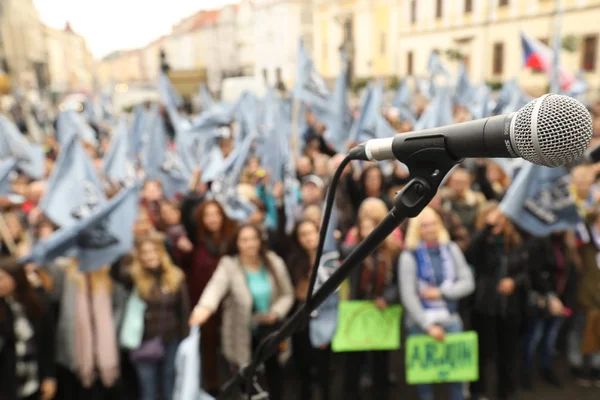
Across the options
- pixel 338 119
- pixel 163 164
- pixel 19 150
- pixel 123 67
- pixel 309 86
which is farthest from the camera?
pixel 123 67

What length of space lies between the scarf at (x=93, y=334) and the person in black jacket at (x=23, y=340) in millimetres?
185

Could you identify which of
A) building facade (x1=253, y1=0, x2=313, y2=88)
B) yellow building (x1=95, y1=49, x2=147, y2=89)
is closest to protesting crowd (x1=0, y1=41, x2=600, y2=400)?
building facade (x1=253, y1=0, x2=313, y2=88)

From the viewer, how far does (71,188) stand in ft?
12.7

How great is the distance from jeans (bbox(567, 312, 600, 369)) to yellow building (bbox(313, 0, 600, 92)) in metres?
16.9

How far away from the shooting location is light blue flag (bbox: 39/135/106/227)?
3738 mm

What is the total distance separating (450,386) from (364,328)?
2.99ft

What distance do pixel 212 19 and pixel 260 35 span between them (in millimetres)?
19791

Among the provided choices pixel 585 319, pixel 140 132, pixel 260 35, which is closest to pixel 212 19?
Result: pixel 260 35

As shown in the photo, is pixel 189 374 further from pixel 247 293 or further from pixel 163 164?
pixel 163 164

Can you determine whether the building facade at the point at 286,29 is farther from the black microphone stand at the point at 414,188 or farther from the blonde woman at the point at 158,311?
the black microphone stand at the point at 414,188

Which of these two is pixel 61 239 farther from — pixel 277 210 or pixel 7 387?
pixel 277 210

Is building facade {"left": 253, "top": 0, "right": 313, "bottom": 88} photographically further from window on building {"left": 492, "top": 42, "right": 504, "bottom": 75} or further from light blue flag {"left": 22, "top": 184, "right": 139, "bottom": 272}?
light blue flag {"left": 22, "top": 184, "right": 139, "bottom": 272}

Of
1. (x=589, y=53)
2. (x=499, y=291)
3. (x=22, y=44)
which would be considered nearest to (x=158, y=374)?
(x=499, y=291)

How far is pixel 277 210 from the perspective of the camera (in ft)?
18.5
